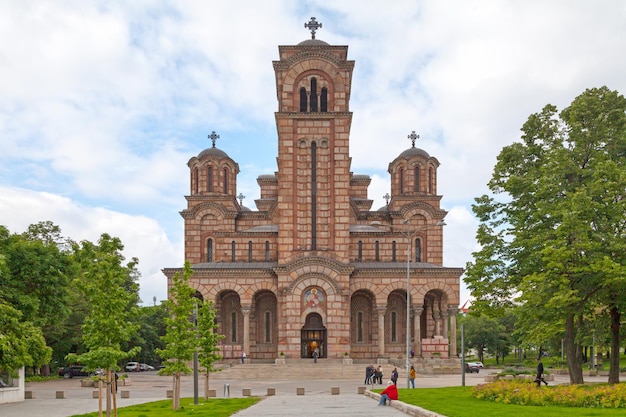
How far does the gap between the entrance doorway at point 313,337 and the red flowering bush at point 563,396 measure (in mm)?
33091

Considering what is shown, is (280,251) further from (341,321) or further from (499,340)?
(499,340)

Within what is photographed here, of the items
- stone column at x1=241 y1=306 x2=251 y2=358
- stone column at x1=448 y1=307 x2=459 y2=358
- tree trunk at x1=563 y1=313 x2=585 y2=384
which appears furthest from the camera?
stone column at x1=448 y1=307 x2=459 y2=358

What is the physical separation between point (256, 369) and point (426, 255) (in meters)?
20.9

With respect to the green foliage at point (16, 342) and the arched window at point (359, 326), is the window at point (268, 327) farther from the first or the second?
the green foliage at point (16, 342)

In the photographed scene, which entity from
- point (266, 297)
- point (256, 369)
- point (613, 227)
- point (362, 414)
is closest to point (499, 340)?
point (266, 297)

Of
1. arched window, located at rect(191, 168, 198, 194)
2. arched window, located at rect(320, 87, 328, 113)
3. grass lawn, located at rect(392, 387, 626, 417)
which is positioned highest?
arched window, located at rect(320, 87, 328, 113)

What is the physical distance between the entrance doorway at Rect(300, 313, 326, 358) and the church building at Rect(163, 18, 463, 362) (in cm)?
8

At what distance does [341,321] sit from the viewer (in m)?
58.5

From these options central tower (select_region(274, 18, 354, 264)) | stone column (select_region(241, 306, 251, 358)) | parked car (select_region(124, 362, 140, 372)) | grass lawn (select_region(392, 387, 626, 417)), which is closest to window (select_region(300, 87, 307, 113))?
central tower (select_region(274, 18, 354, 264))

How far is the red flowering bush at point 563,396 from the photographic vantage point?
2344 cm

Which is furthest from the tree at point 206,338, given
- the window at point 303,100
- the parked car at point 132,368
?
the parked car at point 132,368

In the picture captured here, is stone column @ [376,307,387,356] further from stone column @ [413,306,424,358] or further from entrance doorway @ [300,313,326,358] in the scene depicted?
entrance doorway @ [300,313,326,358]

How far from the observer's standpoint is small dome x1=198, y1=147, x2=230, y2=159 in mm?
70375

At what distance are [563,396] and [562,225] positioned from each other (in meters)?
7.94
